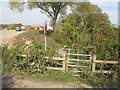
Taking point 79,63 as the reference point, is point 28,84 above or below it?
below

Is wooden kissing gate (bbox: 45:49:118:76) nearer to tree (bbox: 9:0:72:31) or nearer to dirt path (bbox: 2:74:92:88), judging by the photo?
dirt path (bbox: 2:74:92:88)

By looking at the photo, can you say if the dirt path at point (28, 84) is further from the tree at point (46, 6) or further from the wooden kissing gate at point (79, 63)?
the tree at point (46, 6)

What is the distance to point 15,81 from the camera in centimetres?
357

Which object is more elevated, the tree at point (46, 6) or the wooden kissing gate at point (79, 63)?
the tree at point (46, 6)

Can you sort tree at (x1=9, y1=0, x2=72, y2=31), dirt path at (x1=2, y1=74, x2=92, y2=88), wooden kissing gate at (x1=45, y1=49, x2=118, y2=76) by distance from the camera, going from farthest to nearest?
1. tree at (x1=9, y1=0, x2=72, y2=31)
2. wooden kissing gate at (x1=45, y1=49, x2=118, y2=76)
3. dirt path at (x1=2, y1=74, x2=92, y2=88)

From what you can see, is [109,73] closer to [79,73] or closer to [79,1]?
[79,73]

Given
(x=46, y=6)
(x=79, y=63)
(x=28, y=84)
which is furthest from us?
(x=46, y=6)

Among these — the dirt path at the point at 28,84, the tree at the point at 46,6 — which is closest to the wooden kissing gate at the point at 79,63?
the dirt path at the point at 28,84

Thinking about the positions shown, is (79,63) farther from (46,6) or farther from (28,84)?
(46,6)

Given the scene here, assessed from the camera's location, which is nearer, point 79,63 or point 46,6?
point 79,63

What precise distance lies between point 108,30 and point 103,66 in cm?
175

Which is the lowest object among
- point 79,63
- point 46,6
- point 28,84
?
point 28,84

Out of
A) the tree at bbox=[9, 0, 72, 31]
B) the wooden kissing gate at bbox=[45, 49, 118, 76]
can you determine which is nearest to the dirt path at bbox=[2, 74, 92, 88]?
the wooden kissing gate at bbox=[45, 49, 118, 76]

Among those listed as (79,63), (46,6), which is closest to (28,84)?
(79,63)
